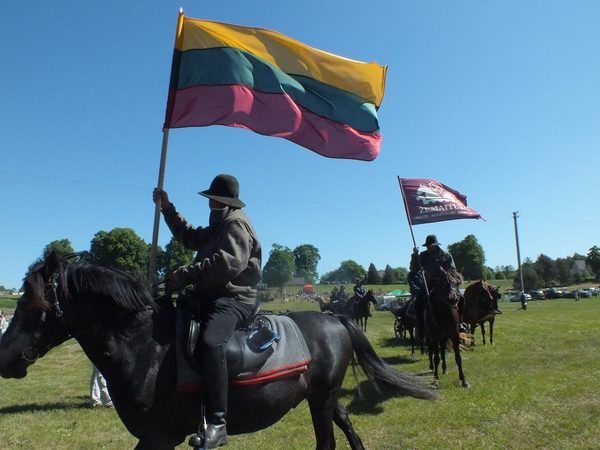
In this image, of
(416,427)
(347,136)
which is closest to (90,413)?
(416,427)

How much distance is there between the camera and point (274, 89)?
18.0ft

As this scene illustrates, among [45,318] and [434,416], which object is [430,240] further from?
[45,318]

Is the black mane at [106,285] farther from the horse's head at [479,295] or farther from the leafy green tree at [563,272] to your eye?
the leafy green tree at [563,272]

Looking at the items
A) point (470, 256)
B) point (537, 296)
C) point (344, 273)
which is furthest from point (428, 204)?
point (344, 273)

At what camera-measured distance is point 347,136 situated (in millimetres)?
5930

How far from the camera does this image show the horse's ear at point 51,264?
3323 millimetres

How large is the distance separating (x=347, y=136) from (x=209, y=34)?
2.04 m

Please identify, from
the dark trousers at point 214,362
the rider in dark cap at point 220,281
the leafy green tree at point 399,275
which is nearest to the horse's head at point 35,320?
the rider in dark cap at point 220,281

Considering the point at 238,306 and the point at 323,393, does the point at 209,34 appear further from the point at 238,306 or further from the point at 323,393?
the point at 323,393

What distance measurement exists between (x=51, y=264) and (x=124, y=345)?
2.64ft

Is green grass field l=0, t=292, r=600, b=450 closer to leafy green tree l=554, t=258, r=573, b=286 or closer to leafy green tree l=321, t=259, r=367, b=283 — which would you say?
leafy green tree l=554, t=258, r=573, b=286

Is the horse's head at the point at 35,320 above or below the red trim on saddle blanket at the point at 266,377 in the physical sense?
above

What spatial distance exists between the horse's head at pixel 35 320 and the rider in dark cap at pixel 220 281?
32.4 inches

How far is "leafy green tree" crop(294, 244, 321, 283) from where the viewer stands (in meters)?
137
